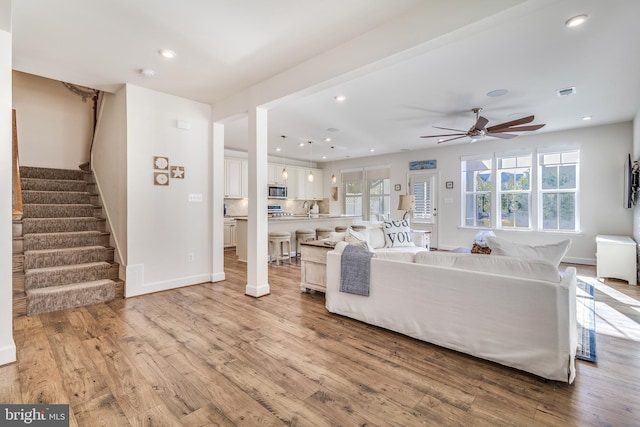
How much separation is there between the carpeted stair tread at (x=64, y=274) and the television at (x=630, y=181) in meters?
7.93

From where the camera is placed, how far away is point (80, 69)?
3500mm

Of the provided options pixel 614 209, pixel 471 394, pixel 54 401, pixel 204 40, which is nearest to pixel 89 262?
pixel 54 401

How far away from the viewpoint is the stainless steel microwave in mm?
8938

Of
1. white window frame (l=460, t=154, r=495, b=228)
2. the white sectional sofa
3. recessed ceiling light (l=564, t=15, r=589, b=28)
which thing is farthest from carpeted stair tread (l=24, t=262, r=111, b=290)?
white window frame (l=460, t=154, r=495, b=228)

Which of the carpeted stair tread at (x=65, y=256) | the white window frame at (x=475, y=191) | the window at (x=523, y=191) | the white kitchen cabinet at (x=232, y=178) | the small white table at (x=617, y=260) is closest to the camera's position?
the carpeted stair tread at (x=65, y=256)

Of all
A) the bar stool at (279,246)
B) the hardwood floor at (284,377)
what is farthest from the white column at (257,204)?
the bar stool at (279,246)

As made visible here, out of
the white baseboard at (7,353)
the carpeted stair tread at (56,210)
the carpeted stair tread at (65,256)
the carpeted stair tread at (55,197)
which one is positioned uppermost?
the carpeted stair tread at (55,197)

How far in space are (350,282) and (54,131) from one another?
604 cm

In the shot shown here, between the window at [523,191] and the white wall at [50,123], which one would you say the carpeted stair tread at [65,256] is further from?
the window at [523,191]

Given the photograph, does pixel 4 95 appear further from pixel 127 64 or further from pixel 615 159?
pixel 615 159

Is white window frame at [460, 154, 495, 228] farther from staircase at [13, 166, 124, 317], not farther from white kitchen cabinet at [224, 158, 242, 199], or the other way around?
staircase at [13, 166, 124, 317]

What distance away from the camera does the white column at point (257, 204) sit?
12.8 feet

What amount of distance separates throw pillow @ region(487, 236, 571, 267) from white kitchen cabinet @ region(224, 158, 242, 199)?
689cm

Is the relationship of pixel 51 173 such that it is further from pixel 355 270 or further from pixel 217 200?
pixel 355 270
